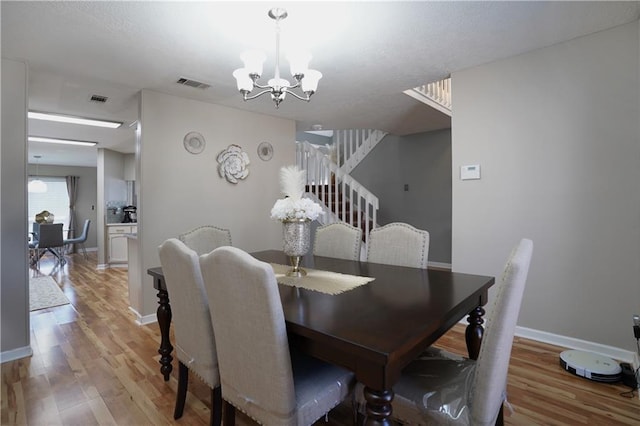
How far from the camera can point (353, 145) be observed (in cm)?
674

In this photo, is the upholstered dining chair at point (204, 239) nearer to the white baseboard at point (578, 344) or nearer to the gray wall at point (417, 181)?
the white baseboard at point (578, 344)

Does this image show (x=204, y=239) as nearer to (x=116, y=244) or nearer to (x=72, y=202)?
(x=116, y=244)

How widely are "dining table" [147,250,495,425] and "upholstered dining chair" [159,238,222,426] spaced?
381mm

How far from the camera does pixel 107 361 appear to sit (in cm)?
241

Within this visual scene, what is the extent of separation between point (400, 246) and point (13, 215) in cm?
301

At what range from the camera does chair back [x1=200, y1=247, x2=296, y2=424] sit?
1.08 metres

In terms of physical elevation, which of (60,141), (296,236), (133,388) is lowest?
(133,388)

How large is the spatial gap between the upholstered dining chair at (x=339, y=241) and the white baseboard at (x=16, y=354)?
2.41 meters

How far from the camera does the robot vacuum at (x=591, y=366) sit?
6.59 ft

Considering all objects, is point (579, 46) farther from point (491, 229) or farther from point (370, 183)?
point (370, 183)

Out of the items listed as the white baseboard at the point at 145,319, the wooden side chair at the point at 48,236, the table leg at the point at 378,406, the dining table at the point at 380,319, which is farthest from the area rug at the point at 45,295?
the table leg at the point at 378,406

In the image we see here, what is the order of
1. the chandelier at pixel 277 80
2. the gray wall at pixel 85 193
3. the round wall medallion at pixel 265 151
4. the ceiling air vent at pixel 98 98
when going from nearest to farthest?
the chandelier at pixel 277 80 → the ceiling air vent at pixel 98 98 → the round wall medallion at pixel 265 151 → the gray wall at pixel 85 193

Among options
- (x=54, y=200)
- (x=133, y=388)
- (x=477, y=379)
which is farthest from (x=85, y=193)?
(x=477, y=379)

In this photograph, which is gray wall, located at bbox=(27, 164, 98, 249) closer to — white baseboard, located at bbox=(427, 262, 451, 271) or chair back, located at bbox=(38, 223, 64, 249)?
chair back, located at bbox=(38, 223, 64, 249)
